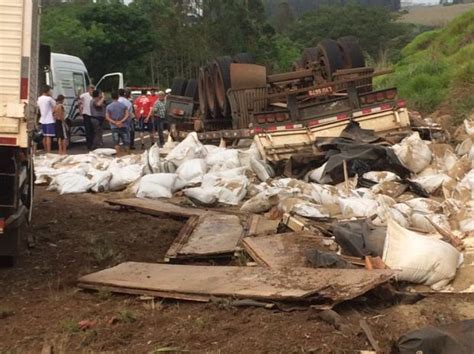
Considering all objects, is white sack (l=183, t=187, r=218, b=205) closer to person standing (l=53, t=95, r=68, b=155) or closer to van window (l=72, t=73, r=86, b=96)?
person standing (l=53, t=95, r=68, b=155)

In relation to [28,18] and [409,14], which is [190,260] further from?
[409,14]

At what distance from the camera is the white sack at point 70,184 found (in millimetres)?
10836

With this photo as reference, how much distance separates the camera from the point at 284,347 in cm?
427

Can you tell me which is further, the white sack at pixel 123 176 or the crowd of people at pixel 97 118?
the crowd of people at pixel 97 118

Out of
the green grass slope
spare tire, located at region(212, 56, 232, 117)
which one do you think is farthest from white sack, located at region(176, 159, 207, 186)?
the green grass slope

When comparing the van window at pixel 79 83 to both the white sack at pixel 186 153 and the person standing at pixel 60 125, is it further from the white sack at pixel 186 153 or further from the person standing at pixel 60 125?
the white sack at pixel 186 153

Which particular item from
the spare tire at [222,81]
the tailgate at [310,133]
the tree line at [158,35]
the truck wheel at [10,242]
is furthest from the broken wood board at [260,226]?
the tree line at [158,35]

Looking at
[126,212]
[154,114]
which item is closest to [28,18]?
[126,212]

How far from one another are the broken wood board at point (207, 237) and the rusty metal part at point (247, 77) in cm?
464

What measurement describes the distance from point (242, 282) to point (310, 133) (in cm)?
596

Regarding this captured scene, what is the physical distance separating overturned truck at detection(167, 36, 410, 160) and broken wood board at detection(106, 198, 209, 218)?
1.98 meters

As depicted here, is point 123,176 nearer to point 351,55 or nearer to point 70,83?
point 351,55

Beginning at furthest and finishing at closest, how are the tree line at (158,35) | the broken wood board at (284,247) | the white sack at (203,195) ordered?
1. the tree line at (158,35)
2. the white sack at (203,195)
3. the broken wood board at (284,247)

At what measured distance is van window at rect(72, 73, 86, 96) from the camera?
2175 cm
